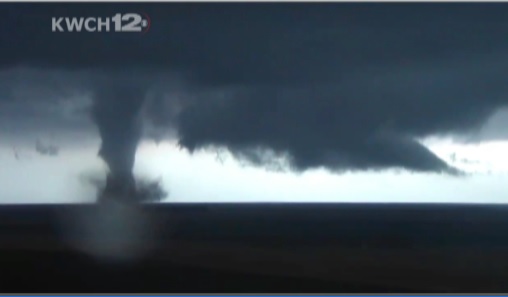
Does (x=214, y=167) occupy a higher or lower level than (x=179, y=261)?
higher

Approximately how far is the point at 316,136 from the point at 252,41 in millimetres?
395

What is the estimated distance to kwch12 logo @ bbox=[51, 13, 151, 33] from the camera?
1827mm

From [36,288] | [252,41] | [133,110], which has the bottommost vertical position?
[36,288]

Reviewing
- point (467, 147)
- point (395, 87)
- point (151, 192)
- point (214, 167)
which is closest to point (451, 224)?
point (467, 147)

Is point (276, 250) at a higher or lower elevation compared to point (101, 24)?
lower

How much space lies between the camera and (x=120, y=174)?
1810 millimetres

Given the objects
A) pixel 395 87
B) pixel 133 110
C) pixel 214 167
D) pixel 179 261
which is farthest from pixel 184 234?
pixel 395 87

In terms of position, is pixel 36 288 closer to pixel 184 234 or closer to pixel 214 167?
pixel 184 234

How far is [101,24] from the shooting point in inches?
72.0

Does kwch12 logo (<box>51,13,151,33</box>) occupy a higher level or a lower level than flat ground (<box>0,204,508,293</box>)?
higher

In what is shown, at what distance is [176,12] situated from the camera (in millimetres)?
1831

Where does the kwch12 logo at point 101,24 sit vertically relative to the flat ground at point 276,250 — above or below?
above

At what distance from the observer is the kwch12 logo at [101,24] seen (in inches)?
71.9

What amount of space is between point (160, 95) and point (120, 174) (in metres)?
0.30
